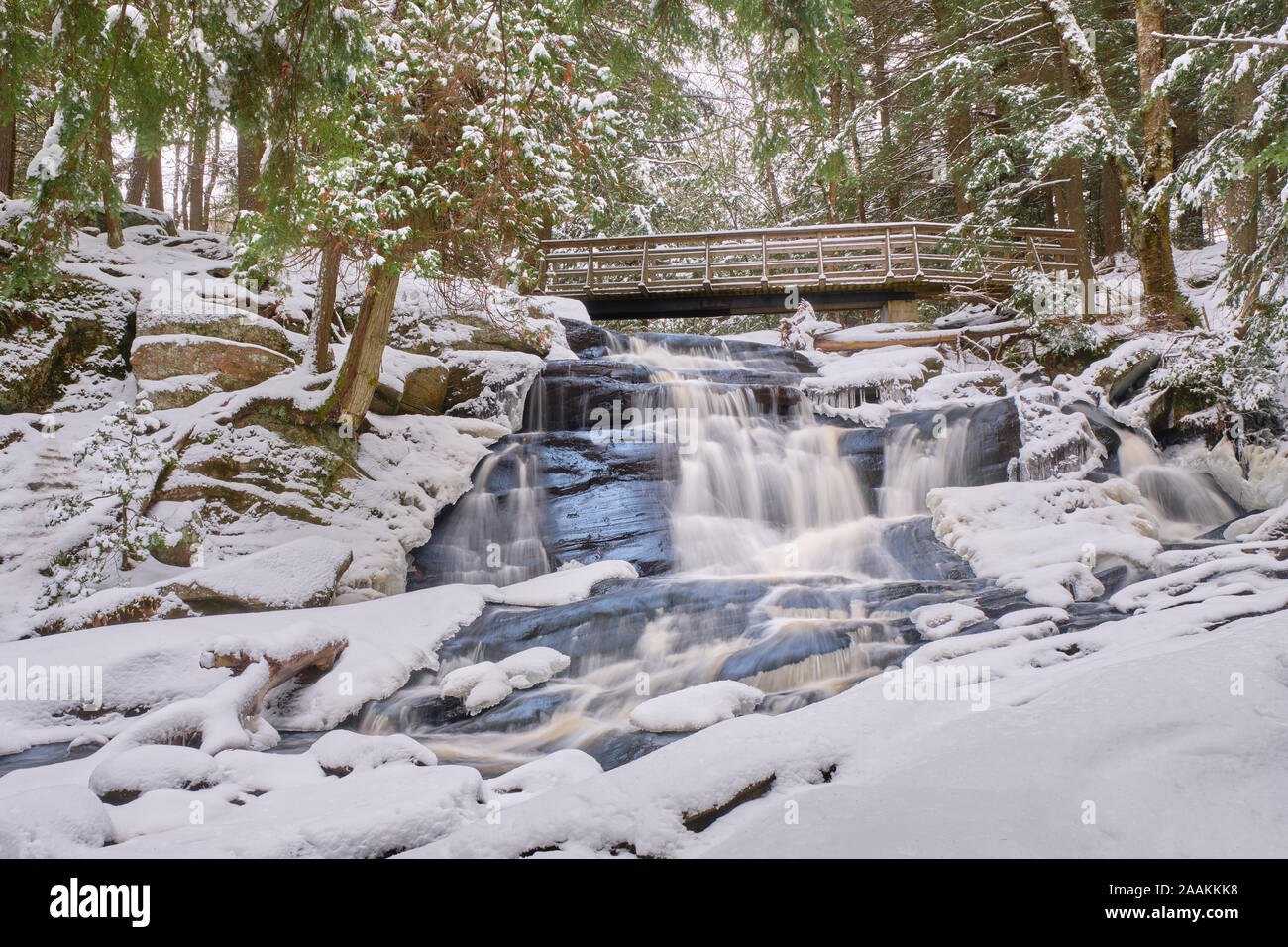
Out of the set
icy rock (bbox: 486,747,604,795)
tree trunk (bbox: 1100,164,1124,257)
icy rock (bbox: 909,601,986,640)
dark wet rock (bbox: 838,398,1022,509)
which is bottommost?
icy rock (bbox: 486,747,604,795)

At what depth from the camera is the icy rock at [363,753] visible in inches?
145

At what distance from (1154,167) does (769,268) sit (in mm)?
7878

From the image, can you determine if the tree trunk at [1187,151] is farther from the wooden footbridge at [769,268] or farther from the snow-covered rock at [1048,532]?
the snow-covered rock at [1048,532]

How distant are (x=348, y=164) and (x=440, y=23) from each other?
97.9 inches

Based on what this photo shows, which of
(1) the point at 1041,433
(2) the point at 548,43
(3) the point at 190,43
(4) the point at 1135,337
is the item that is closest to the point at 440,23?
(2) the point at 548,43

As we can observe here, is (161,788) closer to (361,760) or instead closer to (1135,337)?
(361,760)

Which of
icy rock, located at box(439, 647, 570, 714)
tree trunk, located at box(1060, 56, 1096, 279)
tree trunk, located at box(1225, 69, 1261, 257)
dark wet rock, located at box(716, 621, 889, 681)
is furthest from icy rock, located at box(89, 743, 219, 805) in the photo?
tree trunk, located at box(1060, 56, 1096, 279)

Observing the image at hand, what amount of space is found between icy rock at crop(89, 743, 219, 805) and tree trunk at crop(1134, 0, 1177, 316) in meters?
11.2

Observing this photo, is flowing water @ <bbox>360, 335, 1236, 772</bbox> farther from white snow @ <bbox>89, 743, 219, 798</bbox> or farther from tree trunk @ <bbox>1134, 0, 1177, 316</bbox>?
tree trunk @ <bbox>1134, 0, 1177, 316</bbox>

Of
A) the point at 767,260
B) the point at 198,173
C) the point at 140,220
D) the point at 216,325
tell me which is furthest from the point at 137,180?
the point at 767,260

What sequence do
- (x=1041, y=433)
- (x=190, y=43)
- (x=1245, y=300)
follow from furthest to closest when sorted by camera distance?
(x=1041, y=433)
(x=1245, y=300)
(x=190, y=43)

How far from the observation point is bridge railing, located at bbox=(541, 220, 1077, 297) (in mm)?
15438
